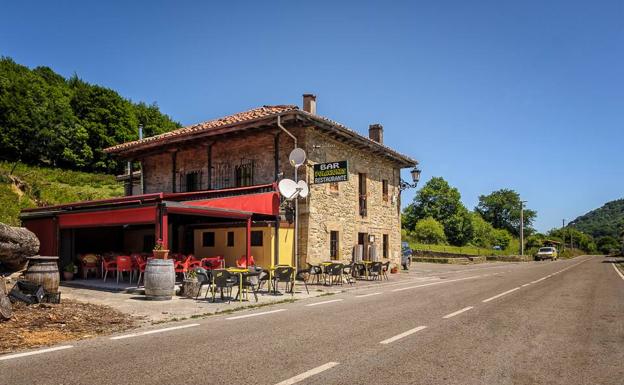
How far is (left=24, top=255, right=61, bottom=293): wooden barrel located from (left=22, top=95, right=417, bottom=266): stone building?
372 cm

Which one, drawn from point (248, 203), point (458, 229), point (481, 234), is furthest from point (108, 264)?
point (481, 234)

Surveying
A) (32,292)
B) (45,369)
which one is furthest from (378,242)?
(45,369)

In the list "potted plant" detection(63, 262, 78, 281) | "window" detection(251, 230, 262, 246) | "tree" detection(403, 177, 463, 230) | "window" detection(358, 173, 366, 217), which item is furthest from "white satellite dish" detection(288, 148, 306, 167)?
"tree" detection(403, 177, 463, 230)

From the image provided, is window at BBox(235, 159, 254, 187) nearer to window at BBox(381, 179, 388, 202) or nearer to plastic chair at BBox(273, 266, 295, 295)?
plastic chair at BBox(273, 266, 295, 295)

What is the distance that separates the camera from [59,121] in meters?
44.7

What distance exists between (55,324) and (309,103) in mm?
14682

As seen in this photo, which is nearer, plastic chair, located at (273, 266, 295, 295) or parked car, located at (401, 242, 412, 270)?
plastic chair, located at (273, 266, 295, 295)

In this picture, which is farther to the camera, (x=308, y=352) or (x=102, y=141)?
(x=102, y=141)

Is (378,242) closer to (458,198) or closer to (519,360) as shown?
(519,360)

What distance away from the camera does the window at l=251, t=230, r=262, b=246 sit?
16.9 m

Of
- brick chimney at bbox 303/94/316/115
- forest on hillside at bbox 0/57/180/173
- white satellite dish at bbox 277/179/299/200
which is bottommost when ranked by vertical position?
white satellite dish at bbox 277/179/299/200

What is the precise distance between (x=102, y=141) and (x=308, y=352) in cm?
4769

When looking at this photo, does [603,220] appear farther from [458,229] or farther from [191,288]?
[191,288]

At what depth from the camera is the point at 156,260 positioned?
1098 cm
